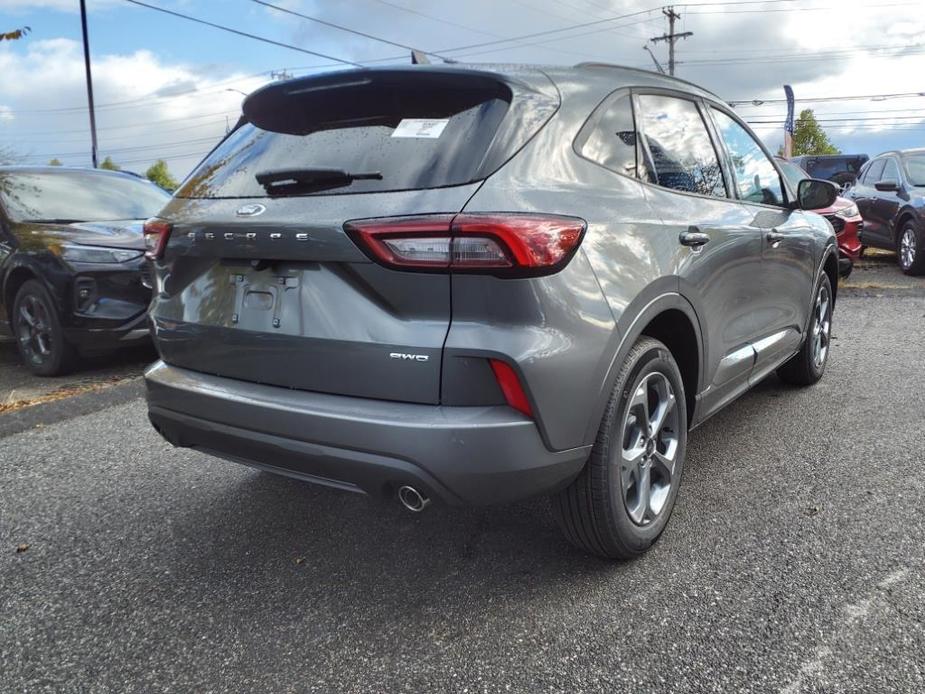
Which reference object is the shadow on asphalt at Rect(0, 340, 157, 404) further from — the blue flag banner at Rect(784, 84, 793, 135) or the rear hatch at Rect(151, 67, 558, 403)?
the blue flag banner at Rect(784, 84, 793, 135)

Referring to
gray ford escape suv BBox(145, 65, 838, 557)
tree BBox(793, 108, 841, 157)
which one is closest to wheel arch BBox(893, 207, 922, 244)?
gray ford escape suv BBox(145, 65, 838, 557)

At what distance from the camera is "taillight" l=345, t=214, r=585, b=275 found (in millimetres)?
2154

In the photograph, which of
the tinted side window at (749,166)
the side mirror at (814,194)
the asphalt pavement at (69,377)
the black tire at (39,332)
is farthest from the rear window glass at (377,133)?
the black tire at (39,332)

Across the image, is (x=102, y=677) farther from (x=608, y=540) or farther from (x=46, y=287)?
(x=46, y=287)

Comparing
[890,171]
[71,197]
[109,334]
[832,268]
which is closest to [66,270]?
[109,334]

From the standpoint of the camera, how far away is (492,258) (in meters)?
2.16

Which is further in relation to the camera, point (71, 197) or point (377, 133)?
point (71, 197)

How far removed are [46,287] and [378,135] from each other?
4.62 metres

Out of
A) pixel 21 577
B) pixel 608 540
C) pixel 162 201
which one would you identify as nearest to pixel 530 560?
pixel 608 540

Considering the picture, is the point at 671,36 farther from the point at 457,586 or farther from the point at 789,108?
the point at 457,586

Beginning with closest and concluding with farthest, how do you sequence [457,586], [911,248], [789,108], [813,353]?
[457,586] → [813,353] → [911,248] → [789,108]

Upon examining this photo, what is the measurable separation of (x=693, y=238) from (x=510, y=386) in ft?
4.04

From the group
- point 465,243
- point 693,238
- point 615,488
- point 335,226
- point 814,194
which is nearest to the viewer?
point 465,243

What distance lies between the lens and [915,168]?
1095 centimetres
